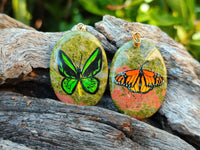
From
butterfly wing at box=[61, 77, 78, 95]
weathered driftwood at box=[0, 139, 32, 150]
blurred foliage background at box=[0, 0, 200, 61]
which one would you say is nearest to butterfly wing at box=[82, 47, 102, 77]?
butterfly wing at box=[61, 77, 78, 95]

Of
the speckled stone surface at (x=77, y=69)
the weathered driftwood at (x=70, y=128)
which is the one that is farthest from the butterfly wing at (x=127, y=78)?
the weathered driftwood at (x=70, y=128)

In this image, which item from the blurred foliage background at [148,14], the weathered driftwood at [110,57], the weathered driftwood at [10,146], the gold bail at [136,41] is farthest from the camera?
the blurred foliage background at [148,14]

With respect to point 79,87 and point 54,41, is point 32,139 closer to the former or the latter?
point 79,87

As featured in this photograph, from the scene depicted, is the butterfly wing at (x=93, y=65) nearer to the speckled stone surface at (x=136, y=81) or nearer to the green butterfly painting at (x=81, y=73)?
the green butterfly painting at (x=81, y=73)

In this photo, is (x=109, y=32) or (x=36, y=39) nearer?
(x=36, y=39)

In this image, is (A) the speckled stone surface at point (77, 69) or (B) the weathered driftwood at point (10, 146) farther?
(A) the speckled stone surface at point (77, 69)

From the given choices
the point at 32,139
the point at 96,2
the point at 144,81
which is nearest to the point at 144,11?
the point at 96,2

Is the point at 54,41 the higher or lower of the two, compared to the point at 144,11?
lower

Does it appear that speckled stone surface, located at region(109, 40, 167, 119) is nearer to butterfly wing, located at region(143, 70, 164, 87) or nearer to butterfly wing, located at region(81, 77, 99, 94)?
butterfly wing, located at region(143, 70, 164, 87)
